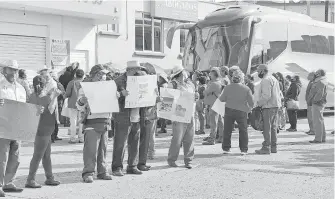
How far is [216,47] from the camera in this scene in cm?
2173

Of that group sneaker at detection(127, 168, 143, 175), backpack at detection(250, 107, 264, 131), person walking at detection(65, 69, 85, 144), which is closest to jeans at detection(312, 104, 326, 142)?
backpack at detection(250, 107, 264, 131)

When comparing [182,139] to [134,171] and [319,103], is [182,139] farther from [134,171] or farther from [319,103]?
[319,103]

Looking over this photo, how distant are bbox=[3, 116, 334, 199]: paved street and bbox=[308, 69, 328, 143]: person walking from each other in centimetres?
128

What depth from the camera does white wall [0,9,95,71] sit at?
74.6 ft

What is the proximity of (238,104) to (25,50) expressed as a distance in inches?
540

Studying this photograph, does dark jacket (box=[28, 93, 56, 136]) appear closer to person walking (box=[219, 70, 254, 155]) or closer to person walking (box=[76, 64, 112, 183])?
person walking (box=[76, 64, 112, 183])

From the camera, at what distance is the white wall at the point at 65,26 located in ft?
74.6

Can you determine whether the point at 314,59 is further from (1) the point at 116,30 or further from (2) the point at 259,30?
(1) the point at 116,30

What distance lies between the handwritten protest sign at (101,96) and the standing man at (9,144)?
42.0 inches

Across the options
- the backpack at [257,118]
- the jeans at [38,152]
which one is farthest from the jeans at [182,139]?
the jeans at [38,152]

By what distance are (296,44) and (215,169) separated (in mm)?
14034

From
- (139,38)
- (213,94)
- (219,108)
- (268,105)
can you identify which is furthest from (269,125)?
(139,38)

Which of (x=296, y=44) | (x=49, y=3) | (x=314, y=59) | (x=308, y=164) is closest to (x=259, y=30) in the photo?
(x=296, y=44)

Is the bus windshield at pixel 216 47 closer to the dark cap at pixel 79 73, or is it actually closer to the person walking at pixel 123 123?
the dark cap at pixel 79 73
